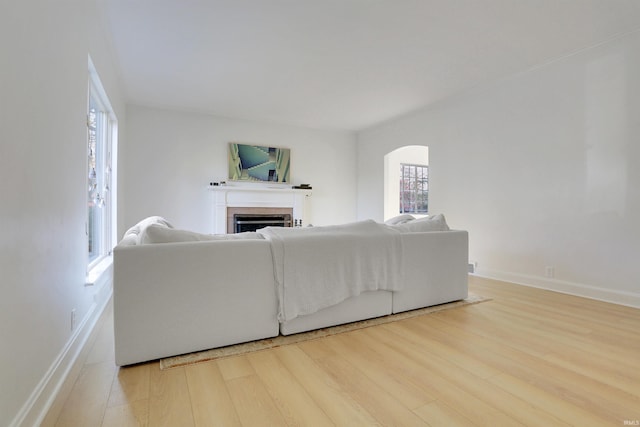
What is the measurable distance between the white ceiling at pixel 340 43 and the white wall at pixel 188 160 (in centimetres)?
72

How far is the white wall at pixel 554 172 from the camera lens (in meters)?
3.19

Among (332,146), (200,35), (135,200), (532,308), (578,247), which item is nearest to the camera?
(532,308)

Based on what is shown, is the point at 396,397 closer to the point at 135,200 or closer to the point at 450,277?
the point at 450,277

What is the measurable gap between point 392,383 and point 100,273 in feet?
8.77

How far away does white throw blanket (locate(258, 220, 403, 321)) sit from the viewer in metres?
2.27

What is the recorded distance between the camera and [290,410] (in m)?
1.46

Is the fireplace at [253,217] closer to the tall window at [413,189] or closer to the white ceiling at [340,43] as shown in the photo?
the white ceiling at [340,43]

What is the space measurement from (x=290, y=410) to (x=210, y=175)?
16.9ft

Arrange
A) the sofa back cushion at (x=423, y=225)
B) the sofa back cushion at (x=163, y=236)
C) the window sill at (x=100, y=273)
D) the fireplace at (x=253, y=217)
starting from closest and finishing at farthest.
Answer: the sofa back cushion at (x=163, y=236)
the window sill at (x=100, y=273)
the sofa back cushion at (x=423, y=225)
the fireplace at (x=253, y=217)

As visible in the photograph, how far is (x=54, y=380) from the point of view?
1.55m

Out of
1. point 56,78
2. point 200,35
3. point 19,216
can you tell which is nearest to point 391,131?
point 200,35

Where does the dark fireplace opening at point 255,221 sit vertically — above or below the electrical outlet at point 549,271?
above

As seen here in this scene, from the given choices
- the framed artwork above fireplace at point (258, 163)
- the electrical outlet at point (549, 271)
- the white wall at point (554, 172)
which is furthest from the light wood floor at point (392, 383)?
the framed artwork above fireplace at point (258, 163)

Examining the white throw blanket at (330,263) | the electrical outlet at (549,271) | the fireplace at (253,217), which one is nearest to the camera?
the white throw blanket at (330,263)
